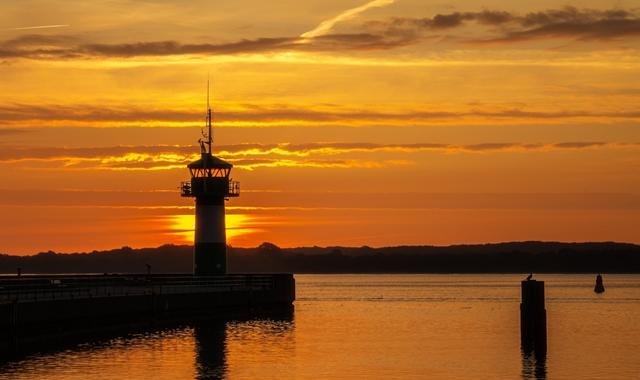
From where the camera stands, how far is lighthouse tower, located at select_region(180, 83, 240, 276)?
8775cm

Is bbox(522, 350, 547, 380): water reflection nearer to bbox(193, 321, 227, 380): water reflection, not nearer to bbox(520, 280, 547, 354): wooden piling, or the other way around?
bbox(520, 280, 547, 354): wooden piling

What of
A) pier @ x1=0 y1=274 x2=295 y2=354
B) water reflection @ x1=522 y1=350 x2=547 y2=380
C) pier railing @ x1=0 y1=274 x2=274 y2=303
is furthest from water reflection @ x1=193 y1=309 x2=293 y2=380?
water reflection @ x1=522 y1=350 x2=547 y2=380

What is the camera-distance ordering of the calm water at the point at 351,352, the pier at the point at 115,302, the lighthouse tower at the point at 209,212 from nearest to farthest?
the calm water at the point at 351,352 → the pier at the point at 115,302 → the lighthouse tower at the point at 209,212

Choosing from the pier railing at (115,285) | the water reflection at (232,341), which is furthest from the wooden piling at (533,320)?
the pier railing at (115,285)

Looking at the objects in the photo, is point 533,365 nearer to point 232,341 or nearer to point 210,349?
point 210,349

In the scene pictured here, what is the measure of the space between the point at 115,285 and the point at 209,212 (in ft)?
50.3

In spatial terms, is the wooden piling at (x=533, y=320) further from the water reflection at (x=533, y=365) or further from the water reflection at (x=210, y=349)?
the water reflection at (x=210, y=349)

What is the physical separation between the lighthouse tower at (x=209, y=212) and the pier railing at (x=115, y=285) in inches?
70.8

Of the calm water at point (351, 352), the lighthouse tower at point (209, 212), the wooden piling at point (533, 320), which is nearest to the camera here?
the calm water at point (351, 352)

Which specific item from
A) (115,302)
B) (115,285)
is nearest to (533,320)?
(115,302)

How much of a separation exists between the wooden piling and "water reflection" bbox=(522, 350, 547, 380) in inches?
22.6

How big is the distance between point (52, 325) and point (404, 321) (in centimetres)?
3627

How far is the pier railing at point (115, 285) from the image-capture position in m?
60.3

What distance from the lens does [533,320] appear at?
200ft
